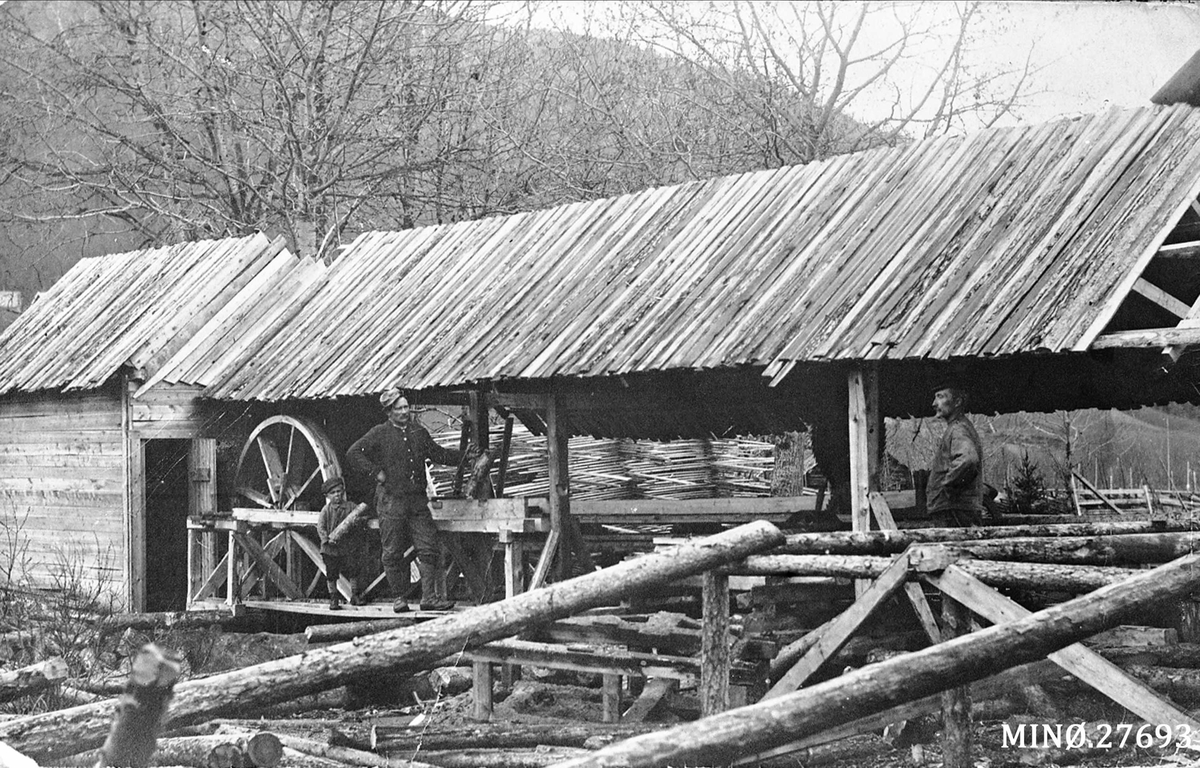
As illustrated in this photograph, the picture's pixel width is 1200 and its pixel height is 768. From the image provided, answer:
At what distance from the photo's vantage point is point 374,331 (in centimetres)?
1373

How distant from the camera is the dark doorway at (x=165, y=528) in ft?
48.4

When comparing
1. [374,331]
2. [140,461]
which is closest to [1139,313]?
[374,331]

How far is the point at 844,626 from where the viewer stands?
7.36 m

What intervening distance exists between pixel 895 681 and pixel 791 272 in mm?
7038

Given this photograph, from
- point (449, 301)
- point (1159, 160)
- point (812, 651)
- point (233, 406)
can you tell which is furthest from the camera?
point (233, 406)

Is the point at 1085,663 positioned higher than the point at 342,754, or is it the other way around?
the point at 1085,663

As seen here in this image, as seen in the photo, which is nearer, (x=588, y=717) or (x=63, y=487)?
(x=588, y=717)

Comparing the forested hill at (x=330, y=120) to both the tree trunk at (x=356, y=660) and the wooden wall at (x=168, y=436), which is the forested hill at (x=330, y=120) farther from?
the tree trunk at (x=356, y=660)

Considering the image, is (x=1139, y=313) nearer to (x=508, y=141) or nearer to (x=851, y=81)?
(x=851, y=81)

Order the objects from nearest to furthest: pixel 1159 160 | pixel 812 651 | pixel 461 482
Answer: pixel 812 651 → pixel 1159 160 → pixel 461 482

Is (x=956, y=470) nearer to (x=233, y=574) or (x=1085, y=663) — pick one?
(x=1085, y=663)

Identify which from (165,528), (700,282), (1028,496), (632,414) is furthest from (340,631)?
(1028,496)

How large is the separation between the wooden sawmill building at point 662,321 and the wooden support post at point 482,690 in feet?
8.07

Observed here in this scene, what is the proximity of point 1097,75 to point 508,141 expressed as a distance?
42.0 ft
